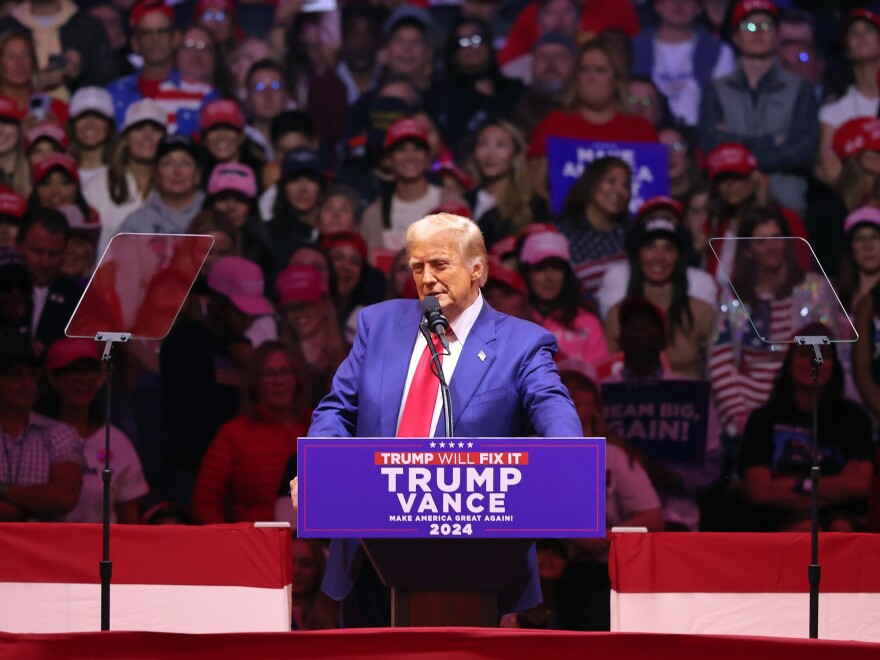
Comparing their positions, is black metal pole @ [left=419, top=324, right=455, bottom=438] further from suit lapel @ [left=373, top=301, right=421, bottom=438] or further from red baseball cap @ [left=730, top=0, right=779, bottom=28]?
red baseball cap @ [left=730, top=0, right=779, bottom=28]

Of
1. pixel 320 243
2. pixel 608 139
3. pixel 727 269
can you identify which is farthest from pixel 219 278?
pixel 727 269

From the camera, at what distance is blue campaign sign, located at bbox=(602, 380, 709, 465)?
603 cm

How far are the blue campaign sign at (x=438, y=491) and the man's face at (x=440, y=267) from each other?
0.60 m

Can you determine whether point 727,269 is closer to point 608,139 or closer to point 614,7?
point 608,139

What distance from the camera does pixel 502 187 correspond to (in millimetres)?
6344

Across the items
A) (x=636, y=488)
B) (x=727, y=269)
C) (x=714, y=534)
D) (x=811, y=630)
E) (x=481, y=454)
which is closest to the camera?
(x=481, y=454)

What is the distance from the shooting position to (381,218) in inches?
249

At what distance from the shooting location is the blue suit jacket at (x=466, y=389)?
3.07 metres

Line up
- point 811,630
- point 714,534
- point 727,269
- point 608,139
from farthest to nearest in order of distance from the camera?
point 608,139 < point 727,269 < point 714,534 < point 811,630

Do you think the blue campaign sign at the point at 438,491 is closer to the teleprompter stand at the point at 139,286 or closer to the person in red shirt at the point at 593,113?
the teleprompter stand at the point at 139,286

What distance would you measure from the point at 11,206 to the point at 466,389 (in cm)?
395

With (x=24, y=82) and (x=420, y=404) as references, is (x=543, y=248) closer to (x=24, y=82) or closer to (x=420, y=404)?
(x=24, y=82)

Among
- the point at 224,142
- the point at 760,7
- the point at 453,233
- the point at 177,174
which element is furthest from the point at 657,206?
the point at 453,233

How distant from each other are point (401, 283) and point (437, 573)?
353 cm
